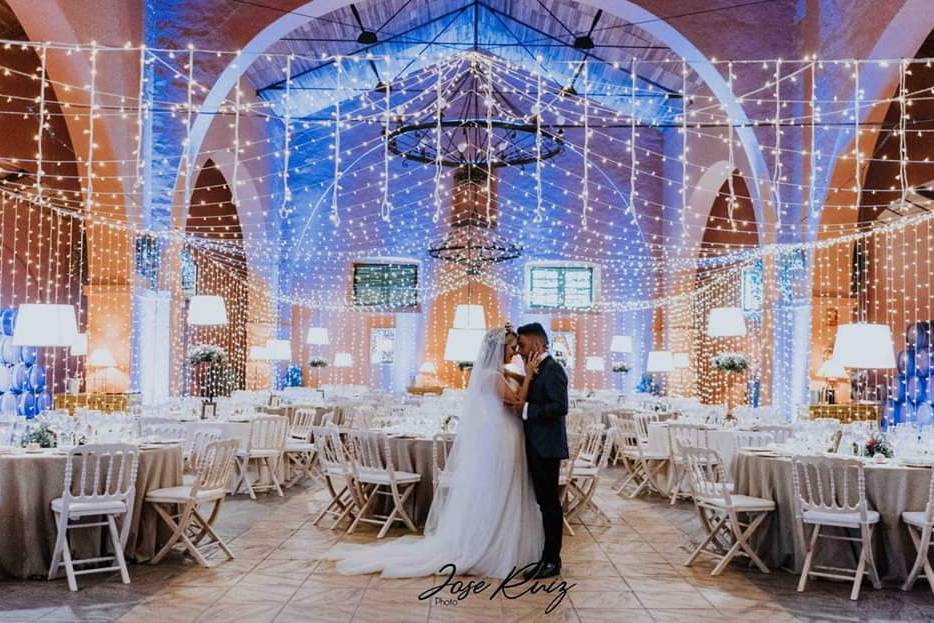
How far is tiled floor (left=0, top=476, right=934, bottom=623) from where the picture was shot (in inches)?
179

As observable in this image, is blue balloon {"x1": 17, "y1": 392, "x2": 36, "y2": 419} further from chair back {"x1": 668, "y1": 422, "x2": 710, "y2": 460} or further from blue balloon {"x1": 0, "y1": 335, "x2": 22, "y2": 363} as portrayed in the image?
chair back {"x1": 668, "y1": 422, "x2": 710, "y2": 460}

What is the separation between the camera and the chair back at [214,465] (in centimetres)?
552

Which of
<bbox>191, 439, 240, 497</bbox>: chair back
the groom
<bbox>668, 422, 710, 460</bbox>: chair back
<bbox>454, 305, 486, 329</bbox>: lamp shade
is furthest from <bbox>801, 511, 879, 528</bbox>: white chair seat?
<bbox>454, 305, 486, 329</bbox>: lamp shade

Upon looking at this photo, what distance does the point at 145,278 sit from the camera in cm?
1138

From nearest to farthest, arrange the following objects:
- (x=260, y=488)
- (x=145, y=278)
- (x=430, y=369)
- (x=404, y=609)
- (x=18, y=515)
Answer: (x=404, y=609)
(x=18, y=515)
(x=260, y=488)
(x=145, y=278)
(x=430, y=369)

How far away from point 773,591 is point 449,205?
15.0 meters

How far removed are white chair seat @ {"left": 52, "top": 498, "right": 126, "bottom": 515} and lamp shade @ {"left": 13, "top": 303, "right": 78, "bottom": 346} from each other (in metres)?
1.26

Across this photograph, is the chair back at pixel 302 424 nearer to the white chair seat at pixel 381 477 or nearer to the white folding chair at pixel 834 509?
the white chair seat at pixel 381 477

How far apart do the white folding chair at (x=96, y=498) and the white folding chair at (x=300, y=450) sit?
11.8 ft

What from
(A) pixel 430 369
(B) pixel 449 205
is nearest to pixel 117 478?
(A) pixel 430 369

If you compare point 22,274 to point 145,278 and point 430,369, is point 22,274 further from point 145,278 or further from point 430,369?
point 430,369

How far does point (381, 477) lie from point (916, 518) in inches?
138

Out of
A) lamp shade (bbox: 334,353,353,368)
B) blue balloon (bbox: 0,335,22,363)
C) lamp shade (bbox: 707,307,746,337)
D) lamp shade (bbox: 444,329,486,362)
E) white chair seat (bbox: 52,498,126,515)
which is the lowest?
white chair seat (bbox: 52,498,126,515)

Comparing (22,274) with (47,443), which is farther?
(22,274)
